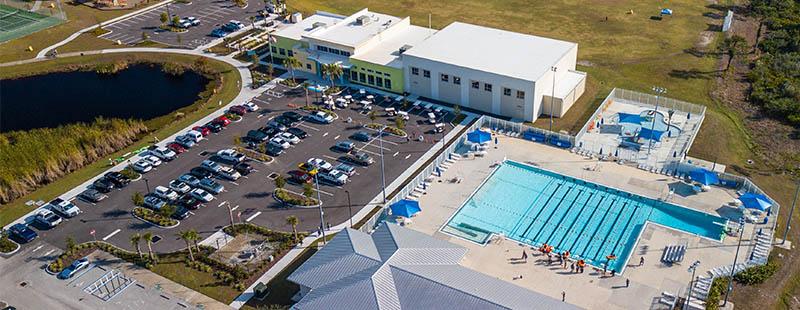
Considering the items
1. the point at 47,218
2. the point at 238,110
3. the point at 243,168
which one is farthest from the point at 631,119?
the point at 47,218

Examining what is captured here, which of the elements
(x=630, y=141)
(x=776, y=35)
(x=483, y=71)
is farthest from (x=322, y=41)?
(x=776, y=35)

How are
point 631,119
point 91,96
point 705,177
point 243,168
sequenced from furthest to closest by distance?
point 91,96 < point 631,119 < point 243,168 < point 705,177

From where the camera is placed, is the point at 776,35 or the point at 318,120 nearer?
the point at 318,120

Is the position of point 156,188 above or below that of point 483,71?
below

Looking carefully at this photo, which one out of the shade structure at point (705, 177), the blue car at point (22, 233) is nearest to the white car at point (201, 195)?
the blue car at point (22, 233)

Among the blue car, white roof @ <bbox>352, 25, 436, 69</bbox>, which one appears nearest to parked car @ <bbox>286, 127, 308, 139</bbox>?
white roof @ <bbox>352, 25, 436, 69</bbox>

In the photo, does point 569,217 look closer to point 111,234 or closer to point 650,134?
point 650,134

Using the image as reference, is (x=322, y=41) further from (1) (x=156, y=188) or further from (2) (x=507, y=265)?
(2) (x=507, y=265)
